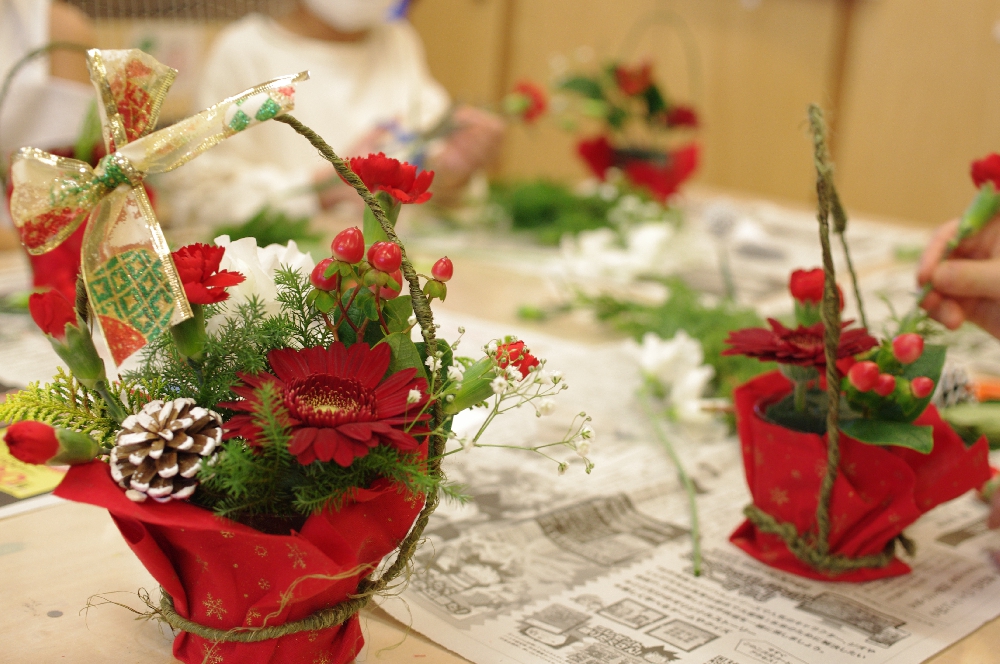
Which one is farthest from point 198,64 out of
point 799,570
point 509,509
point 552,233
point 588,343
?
point 799,570

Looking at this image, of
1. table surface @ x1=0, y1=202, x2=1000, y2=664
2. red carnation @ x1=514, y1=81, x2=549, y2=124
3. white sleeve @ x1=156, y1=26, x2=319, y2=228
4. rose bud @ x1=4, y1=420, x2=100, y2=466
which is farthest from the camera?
red carnation @ x1=514, y1=81, x2=549, y2=124

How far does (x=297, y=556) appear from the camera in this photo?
1.38ft

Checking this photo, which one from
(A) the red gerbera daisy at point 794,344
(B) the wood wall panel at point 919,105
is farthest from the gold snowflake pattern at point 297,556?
(B) the wood wall panel at point 919,105

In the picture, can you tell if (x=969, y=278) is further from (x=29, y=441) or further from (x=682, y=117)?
(x=682, y=117)

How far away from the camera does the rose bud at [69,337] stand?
1.42 feet

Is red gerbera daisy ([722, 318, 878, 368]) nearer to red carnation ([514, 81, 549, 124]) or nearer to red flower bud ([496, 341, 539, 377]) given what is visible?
red flower bud ([496, 341, 539, 377])

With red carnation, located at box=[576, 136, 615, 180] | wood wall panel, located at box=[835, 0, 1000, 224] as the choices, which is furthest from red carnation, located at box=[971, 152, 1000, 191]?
wood wall panel, located at box=[835, 0, 1000, 224]

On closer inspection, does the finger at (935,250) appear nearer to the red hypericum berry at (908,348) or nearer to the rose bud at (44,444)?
the red hypericum berry at (908,348)

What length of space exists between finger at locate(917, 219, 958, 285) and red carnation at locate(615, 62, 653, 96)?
0.97 m

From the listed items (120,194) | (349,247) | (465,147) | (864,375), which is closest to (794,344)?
(864,375)

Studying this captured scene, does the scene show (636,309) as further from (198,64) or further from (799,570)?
(198,64)

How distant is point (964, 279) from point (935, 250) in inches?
2.6

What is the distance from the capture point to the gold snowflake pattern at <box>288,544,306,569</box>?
0.42m

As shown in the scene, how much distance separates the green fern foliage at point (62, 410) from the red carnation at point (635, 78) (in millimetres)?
1381
